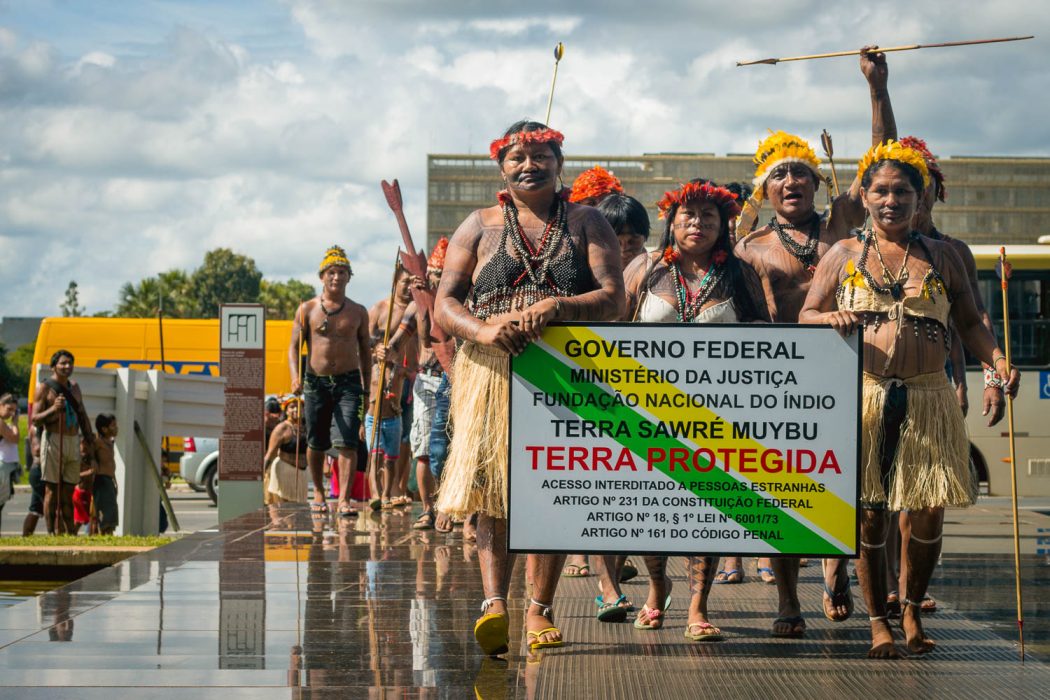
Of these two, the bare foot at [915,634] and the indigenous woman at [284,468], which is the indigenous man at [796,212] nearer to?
the bare foot at [915,634]

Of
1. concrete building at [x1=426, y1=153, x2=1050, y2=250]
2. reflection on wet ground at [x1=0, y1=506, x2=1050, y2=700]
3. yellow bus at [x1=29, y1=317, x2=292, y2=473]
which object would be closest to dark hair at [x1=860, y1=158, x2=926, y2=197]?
reflection on wet ground at [x1=0, y1=506, x2=1050, y2=700]

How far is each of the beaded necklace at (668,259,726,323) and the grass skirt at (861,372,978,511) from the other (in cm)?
90

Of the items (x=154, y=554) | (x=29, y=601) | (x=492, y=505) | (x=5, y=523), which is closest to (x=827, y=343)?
(x=492, y=505)

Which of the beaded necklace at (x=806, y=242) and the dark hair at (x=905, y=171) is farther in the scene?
the beaded necklace at (x=806, y=242)

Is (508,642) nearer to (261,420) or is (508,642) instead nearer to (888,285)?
(888,285)

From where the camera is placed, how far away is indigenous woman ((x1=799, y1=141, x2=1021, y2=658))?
599cm

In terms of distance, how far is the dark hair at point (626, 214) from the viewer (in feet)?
27.0

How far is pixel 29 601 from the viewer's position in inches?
282

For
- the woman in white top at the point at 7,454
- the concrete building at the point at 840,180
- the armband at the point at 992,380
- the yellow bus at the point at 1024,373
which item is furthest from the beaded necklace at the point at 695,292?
the concrete building at the point at 840,180

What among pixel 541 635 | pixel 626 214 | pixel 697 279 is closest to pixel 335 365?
pixel 626 214

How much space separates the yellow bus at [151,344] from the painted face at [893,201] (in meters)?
23.0

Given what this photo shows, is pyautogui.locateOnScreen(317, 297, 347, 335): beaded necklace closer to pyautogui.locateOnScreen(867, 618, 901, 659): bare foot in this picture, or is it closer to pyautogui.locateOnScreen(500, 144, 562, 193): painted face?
pyautogui.locateOnScreen(500, 144, 562, 193): painted face

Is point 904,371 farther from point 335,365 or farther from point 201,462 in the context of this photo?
point 201,462

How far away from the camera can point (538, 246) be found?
20.4ft
